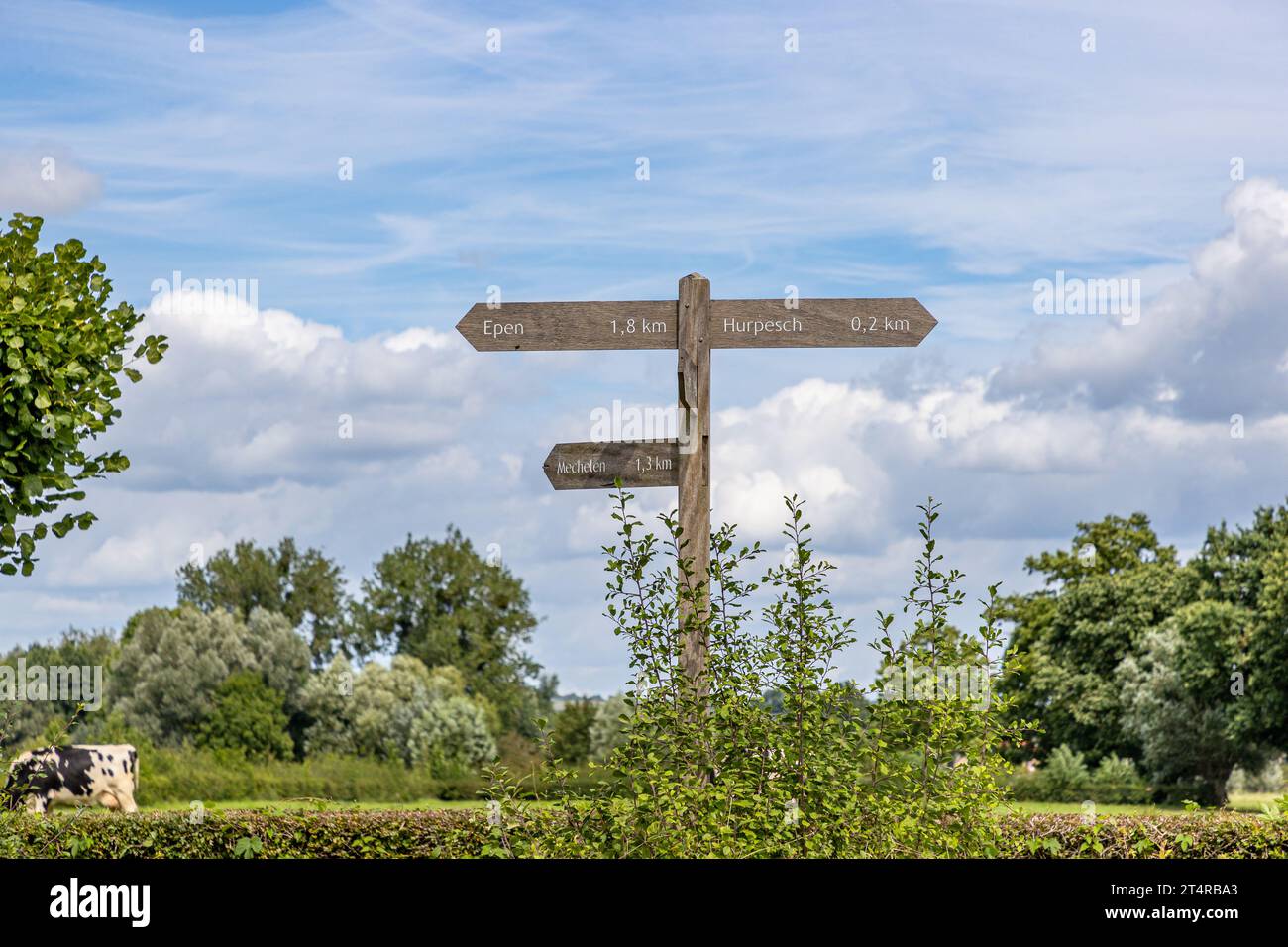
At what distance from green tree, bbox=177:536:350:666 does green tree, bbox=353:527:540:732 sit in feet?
8.67

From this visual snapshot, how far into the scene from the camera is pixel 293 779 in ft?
92.9

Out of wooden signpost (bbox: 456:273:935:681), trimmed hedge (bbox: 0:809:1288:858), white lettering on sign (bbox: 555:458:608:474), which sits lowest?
trimmed hedge (bbox: 0:809:1288:858)

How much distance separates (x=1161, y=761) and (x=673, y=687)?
35320 mm

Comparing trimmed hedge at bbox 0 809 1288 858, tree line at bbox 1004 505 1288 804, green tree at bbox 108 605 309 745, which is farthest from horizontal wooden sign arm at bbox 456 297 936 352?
green tree at bbox 108 605 309 745

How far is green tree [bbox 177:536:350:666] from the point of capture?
5166cm

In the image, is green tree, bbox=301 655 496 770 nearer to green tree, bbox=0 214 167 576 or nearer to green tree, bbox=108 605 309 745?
green tree, bbox=108 605 309 745

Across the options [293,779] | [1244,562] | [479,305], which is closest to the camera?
[479,305]

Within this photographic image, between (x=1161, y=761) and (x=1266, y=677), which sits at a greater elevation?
(x=1266, y=677)

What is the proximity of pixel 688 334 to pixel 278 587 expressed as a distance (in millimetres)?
46211

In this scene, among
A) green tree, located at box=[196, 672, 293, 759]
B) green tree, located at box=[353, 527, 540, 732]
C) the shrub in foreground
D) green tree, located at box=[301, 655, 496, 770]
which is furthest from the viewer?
green tree, located at box=[353, 527, 540, 732]

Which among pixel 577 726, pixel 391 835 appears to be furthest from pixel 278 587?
pixel 391 835

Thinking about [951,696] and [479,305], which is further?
[479,305]
